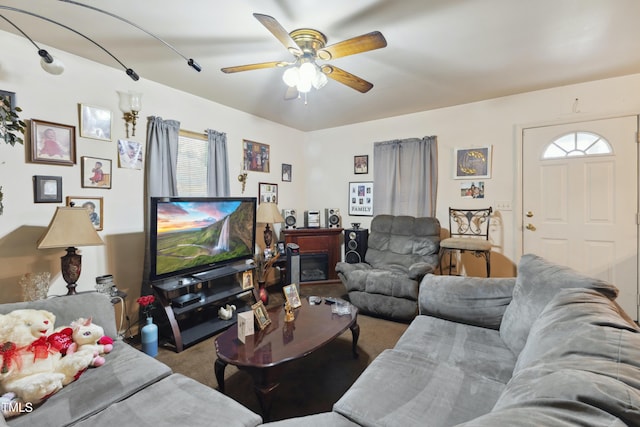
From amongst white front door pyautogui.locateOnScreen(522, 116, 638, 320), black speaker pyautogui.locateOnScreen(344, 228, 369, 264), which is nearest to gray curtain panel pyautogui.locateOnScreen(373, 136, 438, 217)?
black speaker pyautogui.locateOnScreen(344, 228, 369, 264)

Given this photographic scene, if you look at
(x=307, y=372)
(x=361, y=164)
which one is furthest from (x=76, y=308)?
(x=361, y=164)

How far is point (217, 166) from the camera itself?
3529mm

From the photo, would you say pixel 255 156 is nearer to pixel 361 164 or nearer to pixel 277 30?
pixel 361 164

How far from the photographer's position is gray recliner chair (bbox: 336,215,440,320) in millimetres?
2959

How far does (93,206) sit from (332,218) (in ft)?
10.3

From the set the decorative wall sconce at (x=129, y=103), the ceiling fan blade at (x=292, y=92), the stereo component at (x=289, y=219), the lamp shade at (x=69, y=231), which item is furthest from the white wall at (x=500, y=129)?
the lamp shade at (x=69, y=231)

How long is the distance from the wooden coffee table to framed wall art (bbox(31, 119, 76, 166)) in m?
1.99

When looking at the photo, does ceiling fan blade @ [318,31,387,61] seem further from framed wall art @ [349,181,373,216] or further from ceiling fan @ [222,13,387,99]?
framed wall art @ [349,181,373,216]

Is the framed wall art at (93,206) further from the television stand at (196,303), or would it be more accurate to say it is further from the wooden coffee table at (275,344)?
the wooden coffee table at (275,344)

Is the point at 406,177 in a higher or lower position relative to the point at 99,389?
higher

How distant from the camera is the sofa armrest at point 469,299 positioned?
189 cm

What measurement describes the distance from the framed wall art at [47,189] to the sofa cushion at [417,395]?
2.67 m

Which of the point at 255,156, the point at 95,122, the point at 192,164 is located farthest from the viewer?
the point at 255,156

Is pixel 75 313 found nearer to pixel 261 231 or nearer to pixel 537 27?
pixel 261 231
